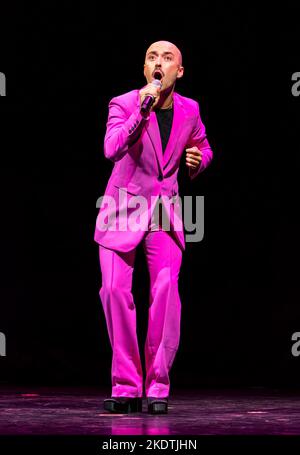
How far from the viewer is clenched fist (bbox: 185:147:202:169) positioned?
3135 millimetres

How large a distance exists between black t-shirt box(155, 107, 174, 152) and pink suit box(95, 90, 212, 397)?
2 centimetres

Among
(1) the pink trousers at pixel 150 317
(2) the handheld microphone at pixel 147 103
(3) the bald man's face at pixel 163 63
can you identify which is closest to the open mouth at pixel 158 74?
(3) the bald man's face at pixel 163 63

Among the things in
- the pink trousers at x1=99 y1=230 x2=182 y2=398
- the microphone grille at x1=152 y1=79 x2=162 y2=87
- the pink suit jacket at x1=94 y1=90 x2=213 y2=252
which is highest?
the microphone grille at x1=152 y1=79 x2=162 y2=87

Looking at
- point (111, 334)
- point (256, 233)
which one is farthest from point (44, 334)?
point (111, 334)

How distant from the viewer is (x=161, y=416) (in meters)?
2.87

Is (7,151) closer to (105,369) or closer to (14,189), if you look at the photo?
(14,189)

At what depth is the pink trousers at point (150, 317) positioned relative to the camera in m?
3.03

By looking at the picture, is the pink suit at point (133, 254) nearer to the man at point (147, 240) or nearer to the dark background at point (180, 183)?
the man at point (147, 240)

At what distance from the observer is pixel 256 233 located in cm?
428

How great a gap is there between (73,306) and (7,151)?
2.51 ft

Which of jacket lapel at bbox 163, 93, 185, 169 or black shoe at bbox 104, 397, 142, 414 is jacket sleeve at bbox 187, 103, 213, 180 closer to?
jacket lapel at bbox 163, 93, 185, 169

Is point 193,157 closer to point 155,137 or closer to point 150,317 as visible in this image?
point 155,137

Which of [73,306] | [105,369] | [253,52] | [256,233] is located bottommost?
[105,369]

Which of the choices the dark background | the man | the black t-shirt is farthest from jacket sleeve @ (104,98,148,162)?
the dark background
